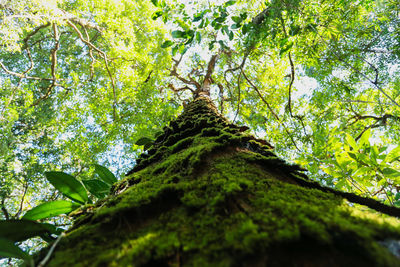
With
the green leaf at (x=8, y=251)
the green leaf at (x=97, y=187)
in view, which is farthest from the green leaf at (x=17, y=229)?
the green leaf at (x=97, y=187)

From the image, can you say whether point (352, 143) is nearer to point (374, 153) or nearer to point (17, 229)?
point (374, 153)

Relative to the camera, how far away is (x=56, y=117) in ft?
Result: 36.2

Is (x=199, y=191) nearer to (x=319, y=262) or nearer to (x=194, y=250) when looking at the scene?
(x=194, y=250)

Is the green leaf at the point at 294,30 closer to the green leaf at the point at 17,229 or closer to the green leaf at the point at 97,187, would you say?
the green leaf at the point at 97,187

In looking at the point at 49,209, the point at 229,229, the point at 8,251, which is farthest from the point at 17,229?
the point at 229,229

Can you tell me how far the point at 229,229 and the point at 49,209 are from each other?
1602mm

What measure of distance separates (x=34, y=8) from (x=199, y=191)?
748 cm

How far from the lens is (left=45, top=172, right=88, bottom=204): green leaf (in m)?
1.56

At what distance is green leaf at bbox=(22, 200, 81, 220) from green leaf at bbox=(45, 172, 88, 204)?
6cm

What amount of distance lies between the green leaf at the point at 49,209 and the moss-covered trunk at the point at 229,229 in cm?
78

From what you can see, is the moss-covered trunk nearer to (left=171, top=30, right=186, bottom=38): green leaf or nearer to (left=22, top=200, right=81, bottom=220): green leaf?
(left=22, top=200, right=81, bottom=220): green leaf

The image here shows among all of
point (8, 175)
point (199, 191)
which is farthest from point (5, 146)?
point (199, 191)

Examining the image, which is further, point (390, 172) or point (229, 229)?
point (390, 172)

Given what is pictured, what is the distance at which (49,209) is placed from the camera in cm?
154
